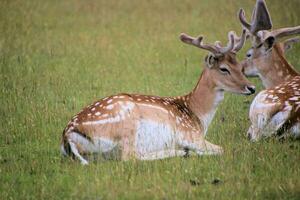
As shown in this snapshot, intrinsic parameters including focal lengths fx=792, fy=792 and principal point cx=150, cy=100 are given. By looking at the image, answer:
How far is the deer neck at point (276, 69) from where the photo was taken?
9969mm

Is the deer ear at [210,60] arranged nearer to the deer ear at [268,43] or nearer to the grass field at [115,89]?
Result: the grass field at [115,89]

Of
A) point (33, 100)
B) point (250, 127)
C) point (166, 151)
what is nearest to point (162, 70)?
point (33, 100)

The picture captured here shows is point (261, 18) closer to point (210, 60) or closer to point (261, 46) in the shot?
point (261, 46)

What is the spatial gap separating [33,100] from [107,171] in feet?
11.7

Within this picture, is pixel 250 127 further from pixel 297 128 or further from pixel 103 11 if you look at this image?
pixel 103 11

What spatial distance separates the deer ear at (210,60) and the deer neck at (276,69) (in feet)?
5.82

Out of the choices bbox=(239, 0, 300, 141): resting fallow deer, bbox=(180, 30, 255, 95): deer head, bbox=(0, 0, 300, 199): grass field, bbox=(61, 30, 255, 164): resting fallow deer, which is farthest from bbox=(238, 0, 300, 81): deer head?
bbox=(180, 30, 255, 95): deer head

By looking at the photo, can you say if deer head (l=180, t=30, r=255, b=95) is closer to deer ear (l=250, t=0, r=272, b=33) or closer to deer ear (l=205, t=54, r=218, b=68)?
deer ear (l=205, t=54, r=218, b=68)

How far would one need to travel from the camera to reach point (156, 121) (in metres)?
7.80

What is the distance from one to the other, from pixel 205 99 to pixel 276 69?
6.08 feet

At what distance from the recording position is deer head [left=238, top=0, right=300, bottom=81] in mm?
10039

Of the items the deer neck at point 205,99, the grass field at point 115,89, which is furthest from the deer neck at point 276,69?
the deer neck at point 205,99

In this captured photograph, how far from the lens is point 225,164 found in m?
7.21

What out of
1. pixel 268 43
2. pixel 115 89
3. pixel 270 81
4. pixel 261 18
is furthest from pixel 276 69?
pixel 115 89
